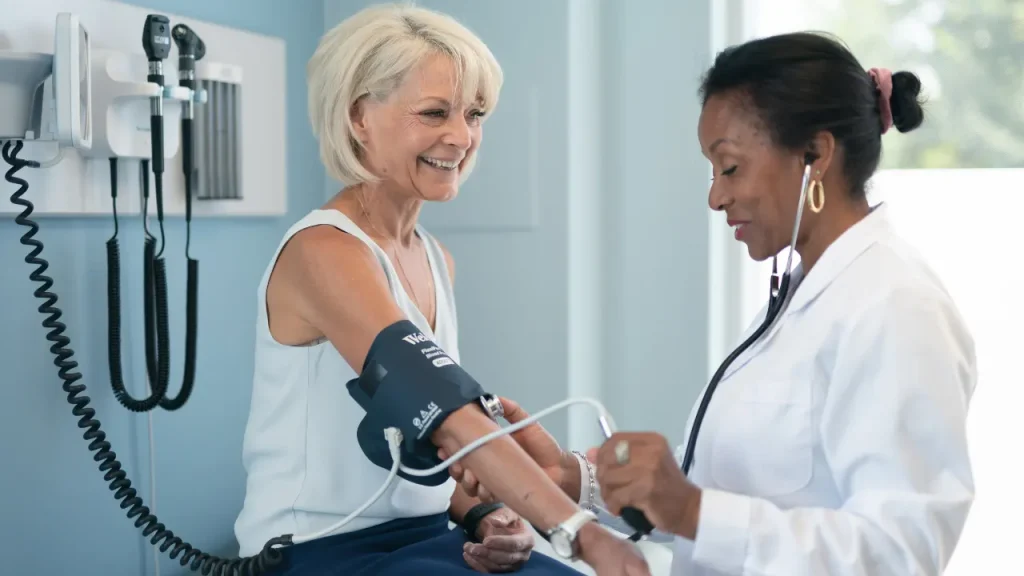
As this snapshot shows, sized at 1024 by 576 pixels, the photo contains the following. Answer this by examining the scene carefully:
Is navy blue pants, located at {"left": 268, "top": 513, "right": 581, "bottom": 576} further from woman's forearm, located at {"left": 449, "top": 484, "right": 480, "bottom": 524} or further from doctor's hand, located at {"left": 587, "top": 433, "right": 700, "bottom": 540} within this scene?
doctor's hand, located at {"left": 587, "top": 433, "right": 700, "bottom": 540}

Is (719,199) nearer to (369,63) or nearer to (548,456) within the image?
(548,456)

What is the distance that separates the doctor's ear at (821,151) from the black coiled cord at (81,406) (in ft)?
2.90

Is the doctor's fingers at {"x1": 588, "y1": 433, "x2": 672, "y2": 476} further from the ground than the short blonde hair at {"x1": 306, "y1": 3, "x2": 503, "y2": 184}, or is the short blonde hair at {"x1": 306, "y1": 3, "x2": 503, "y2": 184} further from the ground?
the short blonde hair at {"x1": 306, "y1": 3, "x2": 503, "y2": 184}

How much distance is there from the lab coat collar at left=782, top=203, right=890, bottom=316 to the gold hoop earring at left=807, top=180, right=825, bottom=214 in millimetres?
47

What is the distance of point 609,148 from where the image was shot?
228 centimetres

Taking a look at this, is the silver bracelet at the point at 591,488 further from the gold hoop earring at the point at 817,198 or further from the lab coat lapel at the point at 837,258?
the gold hoop earring at the point at 817,198

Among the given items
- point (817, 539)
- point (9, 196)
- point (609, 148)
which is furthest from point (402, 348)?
point (609, 148)

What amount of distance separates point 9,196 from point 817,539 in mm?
1316

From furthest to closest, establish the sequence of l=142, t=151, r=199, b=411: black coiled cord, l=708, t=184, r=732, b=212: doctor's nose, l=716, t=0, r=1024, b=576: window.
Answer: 1. l=716, t=0, r=1024, b=576: window
2. l=142, t=151, r=199, b=411: black coiled cord
3. l=708, t=184, r=732, b=212: doctor's nose

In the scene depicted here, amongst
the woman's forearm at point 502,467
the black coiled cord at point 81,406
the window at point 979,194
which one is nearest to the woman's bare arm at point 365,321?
the woman's forearm at point 502,467

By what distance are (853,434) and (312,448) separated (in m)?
0.78

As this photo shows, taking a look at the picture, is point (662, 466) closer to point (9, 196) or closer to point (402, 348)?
point (402, 348)

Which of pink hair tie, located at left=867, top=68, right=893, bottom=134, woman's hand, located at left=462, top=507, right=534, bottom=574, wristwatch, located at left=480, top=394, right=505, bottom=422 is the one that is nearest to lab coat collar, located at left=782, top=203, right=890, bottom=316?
pink hair tie, located at left=867, top=68, right=893, bottom=134

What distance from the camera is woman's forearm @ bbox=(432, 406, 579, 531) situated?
3.87 ft
